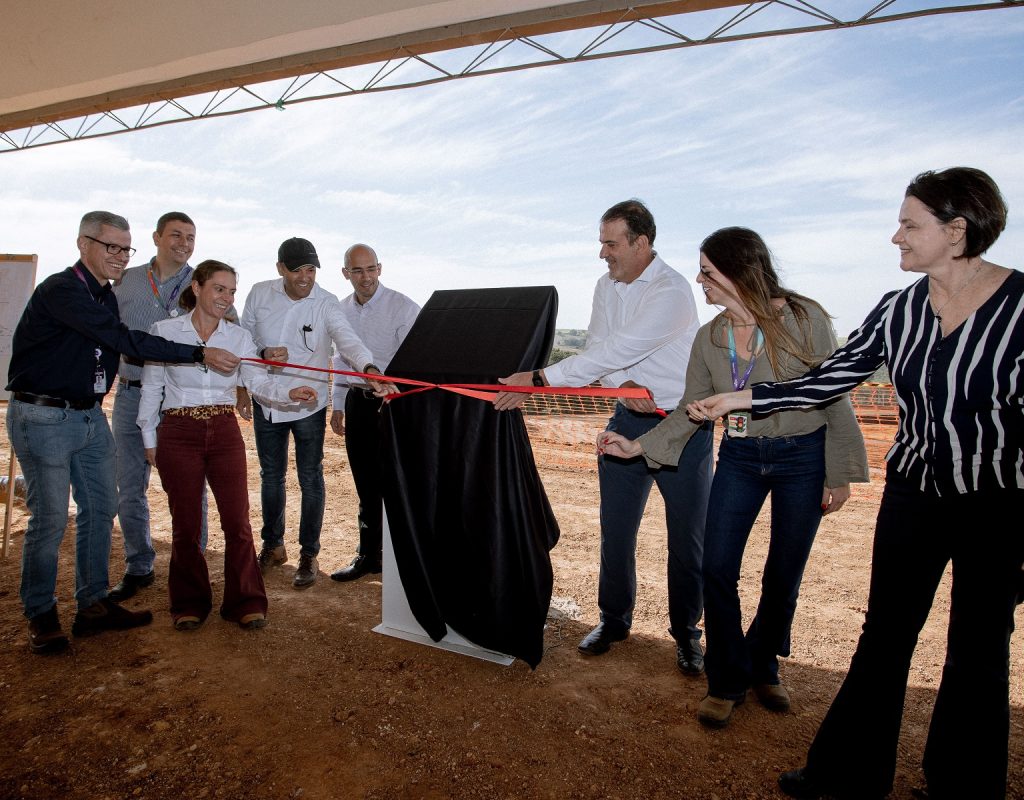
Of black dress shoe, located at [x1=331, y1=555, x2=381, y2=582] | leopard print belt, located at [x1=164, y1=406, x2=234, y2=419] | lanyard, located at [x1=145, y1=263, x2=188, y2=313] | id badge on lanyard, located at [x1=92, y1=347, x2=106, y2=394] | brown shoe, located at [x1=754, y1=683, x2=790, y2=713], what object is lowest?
brown shoe, located at [x1=754, y1=683, x2=790, y2=713]

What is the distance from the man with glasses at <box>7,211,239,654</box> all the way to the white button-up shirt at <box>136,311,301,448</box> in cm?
12

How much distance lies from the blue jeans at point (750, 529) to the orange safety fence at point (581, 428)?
15.0 ft

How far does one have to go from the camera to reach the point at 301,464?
4422 mm

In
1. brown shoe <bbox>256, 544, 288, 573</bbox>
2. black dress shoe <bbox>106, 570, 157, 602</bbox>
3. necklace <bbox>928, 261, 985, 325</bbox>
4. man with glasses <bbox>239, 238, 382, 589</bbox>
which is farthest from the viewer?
brown shoe <bbox>256, 544, 288, 573</bbox>

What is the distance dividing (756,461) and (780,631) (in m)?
0.78

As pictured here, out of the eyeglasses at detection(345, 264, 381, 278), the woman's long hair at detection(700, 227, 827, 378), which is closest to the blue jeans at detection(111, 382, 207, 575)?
the eyeglasses at detection(345, 264, 381, 278)

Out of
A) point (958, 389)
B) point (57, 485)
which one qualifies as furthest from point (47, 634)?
point (958, 389)

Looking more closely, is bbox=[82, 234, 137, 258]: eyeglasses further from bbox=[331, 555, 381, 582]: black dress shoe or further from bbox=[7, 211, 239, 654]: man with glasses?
bbox=[331, 555, 381, 582]: black dress shoe

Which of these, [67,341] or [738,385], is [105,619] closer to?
[67,341]

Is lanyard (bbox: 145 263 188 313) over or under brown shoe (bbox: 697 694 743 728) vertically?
over

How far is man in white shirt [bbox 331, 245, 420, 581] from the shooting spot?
4398 mm

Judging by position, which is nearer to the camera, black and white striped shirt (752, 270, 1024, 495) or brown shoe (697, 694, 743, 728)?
black and white striped shirt (752, 270, 1024, 495)

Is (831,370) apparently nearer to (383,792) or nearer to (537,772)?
(537,772)

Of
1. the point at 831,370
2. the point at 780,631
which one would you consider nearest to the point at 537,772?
the point at 780,631
